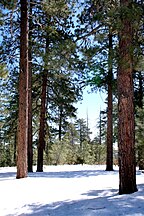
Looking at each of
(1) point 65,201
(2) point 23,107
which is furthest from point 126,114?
(2) point 23,107

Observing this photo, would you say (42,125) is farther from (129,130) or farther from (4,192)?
(129,130)

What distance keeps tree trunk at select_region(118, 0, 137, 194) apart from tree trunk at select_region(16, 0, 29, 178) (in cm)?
448

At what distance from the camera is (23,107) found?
10.3 metres

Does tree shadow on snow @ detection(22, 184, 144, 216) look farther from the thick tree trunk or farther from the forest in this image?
the thick tree trunk

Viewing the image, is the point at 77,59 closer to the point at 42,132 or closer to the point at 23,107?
the point at 23,107

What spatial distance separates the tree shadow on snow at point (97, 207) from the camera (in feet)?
16.2

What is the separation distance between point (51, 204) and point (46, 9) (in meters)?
6.68

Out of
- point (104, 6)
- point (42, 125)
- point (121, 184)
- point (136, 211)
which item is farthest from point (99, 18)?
point (42, 125)

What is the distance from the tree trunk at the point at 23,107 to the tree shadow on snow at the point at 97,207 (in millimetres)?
4128

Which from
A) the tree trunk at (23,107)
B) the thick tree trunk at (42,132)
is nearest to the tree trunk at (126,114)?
the tree trunk at (23,107)

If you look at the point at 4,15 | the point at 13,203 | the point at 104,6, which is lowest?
the point at 13,203

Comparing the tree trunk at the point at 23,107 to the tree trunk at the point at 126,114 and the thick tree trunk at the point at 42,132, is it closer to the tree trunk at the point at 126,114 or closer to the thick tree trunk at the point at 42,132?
the thick tree trunk at the point at 42,132

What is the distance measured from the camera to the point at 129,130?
6582mm

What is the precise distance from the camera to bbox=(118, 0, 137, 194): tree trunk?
257 inches
